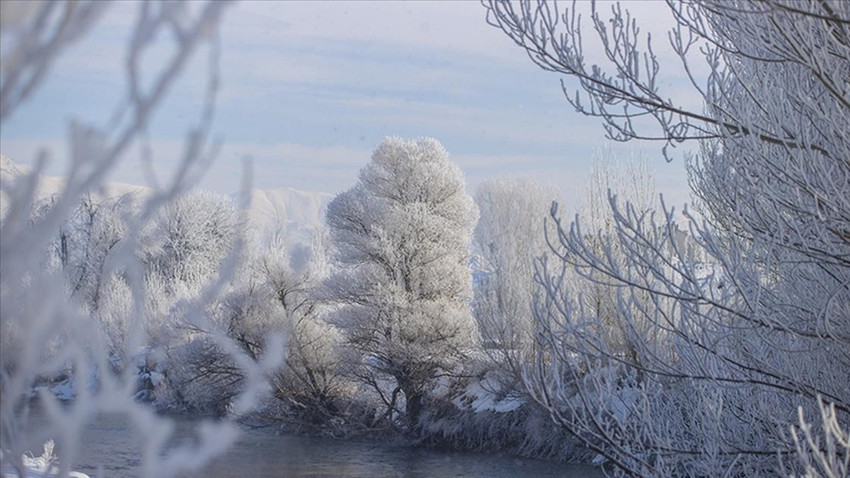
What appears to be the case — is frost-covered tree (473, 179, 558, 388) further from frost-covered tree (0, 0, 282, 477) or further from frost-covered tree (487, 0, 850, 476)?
frost-covered tree (0, 0, 282, 477)

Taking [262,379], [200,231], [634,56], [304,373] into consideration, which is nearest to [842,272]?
[634,56]

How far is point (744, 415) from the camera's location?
5.41m

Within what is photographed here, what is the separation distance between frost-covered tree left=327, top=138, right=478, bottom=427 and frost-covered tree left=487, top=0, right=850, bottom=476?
12.7m

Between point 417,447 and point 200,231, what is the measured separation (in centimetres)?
1491

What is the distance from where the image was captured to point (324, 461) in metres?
14.8

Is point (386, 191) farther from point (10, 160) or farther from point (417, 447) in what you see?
point (10, 160)

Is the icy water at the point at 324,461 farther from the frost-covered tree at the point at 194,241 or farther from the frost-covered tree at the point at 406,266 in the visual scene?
the frost-covered tree at the point at 194,241

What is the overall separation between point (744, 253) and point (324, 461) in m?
10.6

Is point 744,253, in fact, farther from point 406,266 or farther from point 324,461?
point 406,266

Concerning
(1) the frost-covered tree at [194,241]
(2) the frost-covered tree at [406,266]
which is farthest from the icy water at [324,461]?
(1) the frost-covered tree at [194,241]

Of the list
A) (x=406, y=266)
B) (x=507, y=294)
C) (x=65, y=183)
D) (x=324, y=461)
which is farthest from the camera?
(x=406, y=266)

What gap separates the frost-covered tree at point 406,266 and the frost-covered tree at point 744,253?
12.7m

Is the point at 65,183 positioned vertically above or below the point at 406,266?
below

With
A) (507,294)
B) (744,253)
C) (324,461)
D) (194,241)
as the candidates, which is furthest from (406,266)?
(744,253)
